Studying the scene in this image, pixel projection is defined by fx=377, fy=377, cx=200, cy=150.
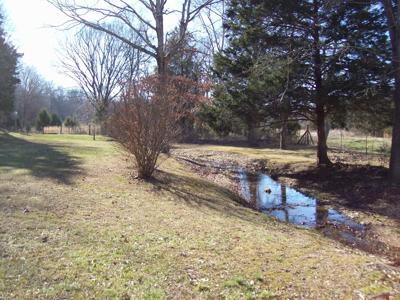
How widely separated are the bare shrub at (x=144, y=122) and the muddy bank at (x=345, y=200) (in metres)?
3.61

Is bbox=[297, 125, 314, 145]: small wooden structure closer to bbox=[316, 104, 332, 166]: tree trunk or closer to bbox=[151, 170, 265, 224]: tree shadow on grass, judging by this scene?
bbox=[316, 104, 332, 166]: tree trunk

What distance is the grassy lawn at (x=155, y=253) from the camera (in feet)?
14.6

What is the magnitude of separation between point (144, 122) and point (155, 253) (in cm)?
→ 544

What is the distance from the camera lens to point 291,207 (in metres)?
11.4

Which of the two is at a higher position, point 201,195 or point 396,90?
point 396,90

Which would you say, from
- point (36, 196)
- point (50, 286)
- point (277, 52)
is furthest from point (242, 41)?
point (50, 286)

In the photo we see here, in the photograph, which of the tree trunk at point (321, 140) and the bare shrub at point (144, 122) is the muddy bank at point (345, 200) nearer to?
the tree trunk at point (321, 140)

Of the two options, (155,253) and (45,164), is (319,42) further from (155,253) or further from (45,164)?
(155,253)

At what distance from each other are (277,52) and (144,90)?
253 inches

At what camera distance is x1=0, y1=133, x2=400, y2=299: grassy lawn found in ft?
14.6

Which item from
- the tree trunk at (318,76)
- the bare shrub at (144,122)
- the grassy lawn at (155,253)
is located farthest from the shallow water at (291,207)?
the bare shrub at (144,122)

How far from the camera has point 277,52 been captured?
579 inches

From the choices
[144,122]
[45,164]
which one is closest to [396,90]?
[144,122]

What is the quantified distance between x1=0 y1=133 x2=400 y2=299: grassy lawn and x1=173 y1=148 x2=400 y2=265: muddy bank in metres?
1.25
